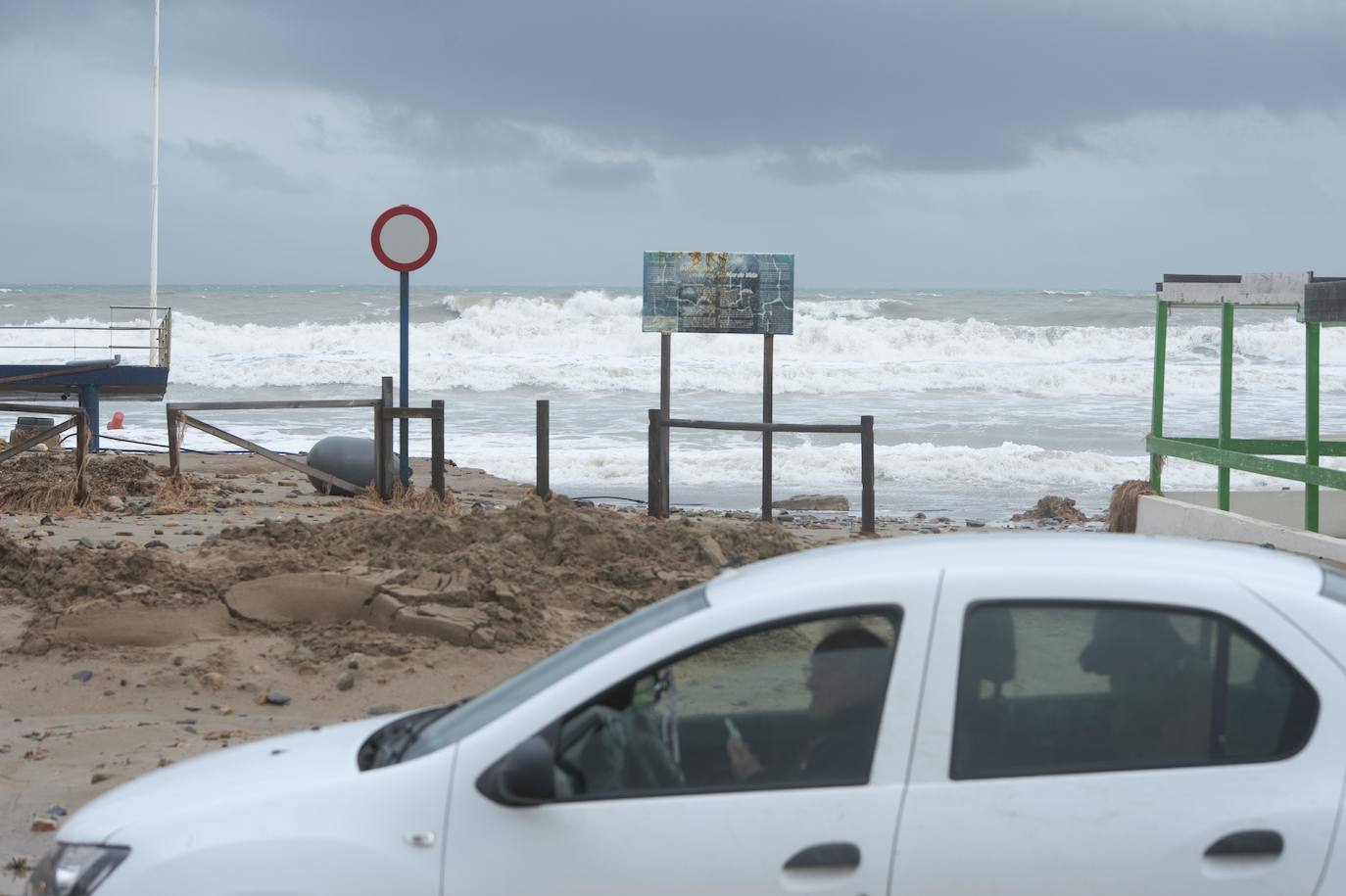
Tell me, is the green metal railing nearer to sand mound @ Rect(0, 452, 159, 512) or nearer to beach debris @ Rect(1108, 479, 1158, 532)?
beach debris @ Rect(1108, 479, 1158, 532)

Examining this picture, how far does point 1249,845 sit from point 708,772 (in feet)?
3.81

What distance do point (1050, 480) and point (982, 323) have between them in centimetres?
3370

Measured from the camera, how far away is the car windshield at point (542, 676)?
333cm

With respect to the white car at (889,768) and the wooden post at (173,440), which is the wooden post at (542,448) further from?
Result: the white car at (889,768)

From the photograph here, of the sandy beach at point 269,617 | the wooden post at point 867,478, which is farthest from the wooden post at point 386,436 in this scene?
the wooden post at point 867,478

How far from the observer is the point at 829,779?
120 inches

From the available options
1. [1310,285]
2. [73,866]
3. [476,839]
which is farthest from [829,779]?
[1310,285]

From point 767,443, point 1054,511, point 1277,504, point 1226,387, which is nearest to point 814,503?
point 767,443

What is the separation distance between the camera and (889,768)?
3018 millimetres

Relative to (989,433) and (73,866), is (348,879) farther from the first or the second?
(989,433)

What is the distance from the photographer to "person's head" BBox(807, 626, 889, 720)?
312 centimetres

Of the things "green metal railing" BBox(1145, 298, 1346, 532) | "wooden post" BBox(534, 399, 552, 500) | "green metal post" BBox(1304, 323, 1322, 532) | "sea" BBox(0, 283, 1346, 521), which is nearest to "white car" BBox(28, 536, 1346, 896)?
"green metal railing" BBox(1145, 298, 1346, 532)

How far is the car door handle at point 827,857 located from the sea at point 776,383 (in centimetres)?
1298

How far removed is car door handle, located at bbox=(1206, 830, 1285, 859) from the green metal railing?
669cm
